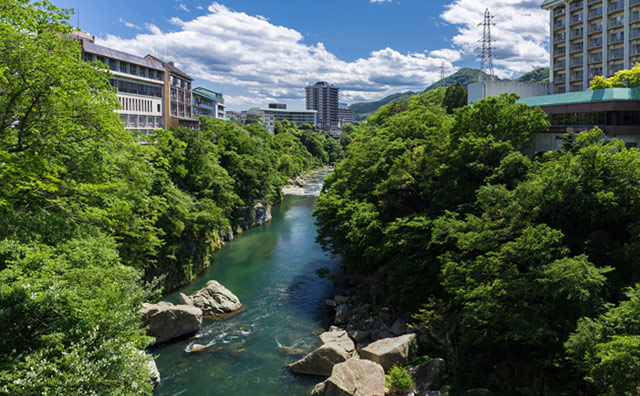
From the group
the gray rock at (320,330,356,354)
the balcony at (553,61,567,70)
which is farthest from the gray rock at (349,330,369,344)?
the balcony at (553,61,567,70)

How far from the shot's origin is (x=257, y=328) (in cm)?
2444

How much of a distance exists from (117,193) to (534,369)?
707 inches

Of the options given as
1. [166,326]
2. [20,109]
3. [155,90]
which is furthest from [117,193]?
[155,90]

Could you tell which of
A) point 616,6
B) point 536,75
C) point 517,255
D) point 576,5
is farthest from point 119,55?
point 536,75

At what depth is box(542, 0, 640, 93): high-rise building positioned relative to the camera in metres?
49.3

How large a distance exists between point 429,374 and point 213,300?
14421 millimetres

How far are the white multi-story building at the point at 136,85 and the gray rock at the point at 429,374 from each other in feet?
131

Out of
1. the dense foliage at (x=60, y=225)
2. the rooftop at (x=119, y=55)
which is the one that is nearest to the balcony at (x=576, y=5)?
the rooftop at (x=119, y=55)

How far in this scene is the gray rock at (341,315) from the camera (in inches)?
986

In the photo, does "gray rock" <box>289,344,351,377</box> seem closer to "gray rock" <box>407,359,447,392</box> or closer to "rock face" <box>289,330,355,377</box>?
→ "rock face" <box>289,330,355,377</box>

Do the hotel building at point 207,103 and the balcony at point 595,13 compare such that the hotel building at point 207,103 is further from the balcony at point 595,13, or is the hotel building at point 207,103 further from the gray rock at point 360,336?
the gray rock at point 360,336

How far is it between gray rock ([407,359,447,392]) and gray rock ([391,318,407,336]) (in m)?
3.67

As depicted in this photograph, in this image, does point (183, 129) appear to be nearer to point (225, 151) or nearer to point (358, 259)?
point (225, 151)

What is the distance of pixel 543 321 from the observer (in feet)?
48.8
